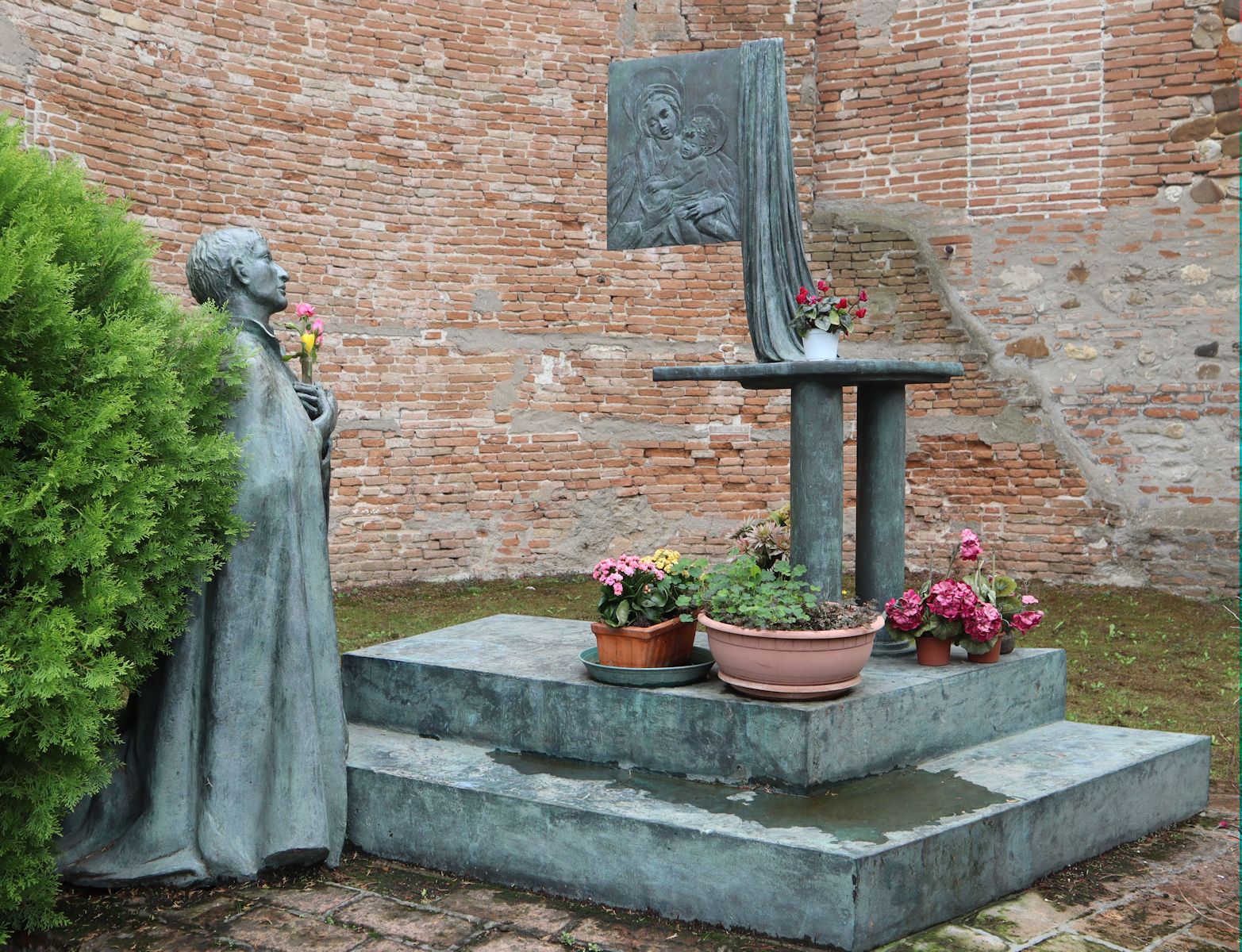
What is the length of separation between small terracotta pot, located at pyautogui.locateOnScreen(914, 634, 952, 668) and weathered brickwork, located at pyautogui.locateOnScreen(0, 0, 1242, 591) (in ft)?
18.2

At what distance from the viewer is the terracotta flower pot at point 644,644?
4.15 meters

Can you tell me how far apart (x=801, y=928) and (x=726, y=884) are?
24 centimetres

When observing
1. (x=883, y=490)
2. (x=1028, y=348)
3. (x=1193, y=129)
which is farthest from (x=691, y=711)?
(x=1193, y=129)

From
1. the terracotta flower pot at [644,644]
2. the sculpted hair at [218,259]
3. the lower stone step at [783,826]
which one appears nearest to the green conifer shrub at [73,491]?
the sculpted hair at [218,259]

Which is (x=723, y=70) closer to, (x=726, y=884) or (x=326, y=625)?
(x=326, y=625)

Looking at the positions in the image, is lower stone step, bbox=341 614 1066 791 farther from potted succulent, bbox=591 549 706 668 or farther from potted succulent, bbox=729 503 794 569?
potted succulent, bbox=729 503 794 569

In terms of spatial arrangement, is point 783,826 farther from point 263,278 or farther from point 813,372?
point 263,278

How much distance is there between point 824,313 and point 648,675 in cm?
145

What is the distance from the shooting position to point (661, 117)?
4.71m

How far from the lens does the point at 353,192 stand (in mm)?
9523

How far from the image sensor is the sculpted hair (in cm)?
399

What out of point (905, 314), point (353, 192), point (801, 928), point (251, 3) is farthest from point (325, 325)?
point (801, 928)

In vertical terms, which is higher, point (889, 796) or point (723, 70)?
point (723, 70)

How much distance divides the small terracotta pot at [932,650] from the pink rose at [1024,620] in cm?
35
